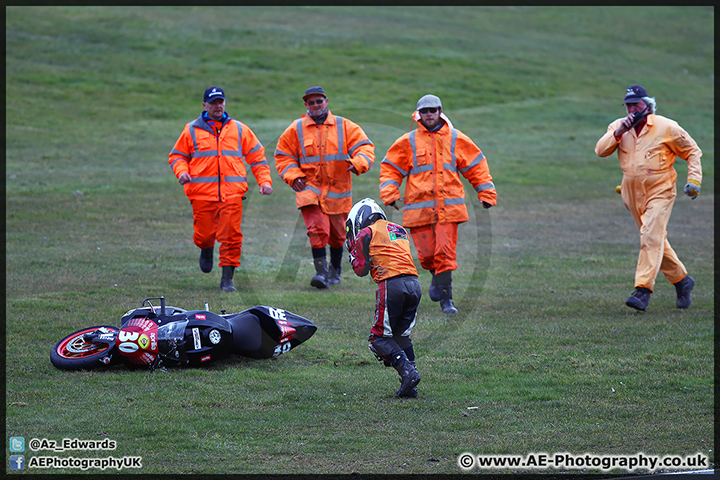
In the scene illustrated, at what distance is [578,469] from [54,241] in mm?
10700

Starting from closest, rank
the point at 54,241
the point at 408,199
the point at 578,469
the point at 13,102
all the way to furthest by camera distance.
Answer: the point at 578,469 < the point at 408,199 < the point at 54,241 < the point at 13,102

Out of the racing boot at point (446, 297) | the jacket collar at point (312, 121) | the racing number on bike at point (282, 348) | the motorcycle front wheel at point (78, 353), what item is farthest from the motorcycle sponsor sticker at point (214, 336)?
the jacket collar at point (312, 121)

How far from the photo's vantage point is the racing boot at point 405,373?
270 inches

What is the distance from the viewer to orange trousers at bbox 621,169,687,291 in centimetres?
1006

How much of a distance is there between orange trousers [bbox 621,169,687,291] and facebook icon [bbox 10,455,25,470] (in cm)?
735

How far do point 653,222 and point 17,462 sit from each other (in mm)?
7714

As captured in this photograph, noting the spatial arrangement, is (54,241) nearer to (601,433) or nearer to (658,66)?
(601,433)

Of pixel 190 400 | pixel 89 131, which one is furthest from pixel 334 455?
pixel 89 131

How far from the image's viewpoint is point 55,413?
629 centimetres

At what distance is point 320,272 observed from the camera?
451 inches

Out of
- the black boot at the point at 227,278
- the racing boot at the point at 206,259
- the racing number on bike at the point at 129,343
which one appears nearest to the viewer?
the racing number on bike at the point at 129,343

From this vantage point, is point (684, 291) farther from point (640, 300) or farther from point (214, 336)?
point (214, 336)

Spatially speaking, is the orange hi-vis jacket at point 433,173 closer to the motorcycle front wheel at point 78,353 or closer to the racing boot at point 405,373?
the racing boot at point 405,373

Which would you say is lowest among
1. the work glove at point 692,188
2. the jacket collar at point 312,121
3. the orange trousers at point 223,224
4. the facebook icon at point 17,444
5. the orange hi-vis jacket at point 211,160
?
the facebook icon at point 17,444
